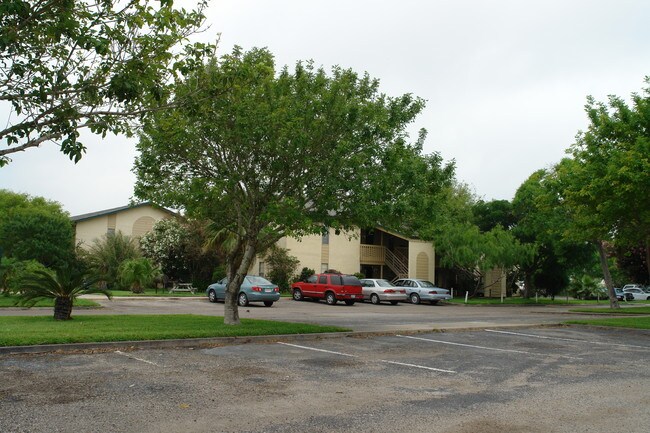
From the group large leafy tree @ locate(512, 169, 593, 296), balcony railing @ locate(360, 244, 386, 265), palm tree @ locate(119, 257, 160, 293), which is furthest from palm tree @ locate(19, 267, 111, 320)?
balcony railing @ locate(360, 244, 386, 265)

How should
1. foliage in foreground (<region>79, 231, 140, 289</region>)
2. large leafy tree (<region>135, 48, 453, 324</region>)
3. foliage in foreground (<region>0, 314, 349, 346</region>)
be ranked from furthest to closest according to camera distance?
foliage in foreground (<region>79, 231, 140, 289</region>) < large leafy tree (<region>135, 48, 453, 324</region>) < foliage in foreground (<region>0, 314, 349, 346</region>)

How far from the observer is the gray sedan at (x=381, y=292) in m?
34.6

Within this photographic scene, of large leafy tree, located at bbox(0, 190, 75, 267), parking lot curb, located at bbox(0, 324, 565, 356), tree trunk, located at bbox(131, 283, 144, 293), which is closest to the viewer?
parking lot curb, located at bbox(0, 324, 565, 356)

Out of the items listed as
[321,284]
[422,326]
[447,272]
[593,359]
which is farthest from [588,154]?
[447,272]

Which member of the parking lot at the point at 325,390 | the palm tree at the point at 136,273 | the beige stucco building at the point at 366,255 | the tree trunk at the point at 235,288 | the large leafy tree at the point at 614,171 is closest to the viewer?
the parking lot at the point at 325,390

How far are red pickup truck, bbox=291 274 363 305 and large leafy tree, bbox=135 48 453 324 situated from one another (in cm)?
1561

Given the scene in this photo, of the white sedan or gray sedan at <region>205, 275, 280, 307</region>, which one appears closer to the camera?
gray sedan at <region>205, 275, 280, 307</region>

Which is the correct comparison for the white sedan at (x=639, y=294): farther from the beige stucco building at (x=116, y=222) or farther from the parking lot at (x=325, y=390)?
the parking lot at (x=325, y=390)

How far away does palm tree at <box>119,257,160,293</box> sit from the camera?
3278 cm

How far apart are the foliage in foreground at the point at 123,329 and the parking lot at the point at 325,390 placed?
934 mm

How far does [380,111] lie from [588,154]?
10.6m

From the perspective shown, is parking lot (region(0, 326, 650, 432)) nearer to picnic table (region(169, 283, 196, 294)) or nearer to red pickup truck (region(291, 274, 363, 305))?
red pickup truck (region(291, 274, 363, 305))

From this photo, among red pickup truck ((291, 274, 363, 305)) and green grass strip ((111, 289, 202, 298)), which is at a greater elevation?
red pickup truck ((291, 274, 363, 305))

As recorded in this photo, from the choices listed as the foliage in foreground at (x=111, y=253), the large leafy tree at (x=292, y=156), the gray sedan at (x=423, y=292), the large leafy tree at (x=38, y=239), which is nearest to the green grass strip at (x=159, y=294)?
the foliage in foreground at (x=111, y=253)
